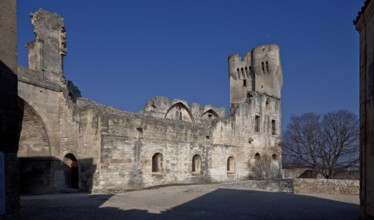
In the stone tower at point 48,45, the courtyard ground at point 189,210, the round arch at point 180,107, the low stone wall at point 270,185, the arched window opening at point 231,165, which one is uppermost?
the stone tower at point 48,45

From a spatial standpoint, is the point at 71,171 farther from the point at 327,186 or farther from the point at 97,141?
the point at 327,186

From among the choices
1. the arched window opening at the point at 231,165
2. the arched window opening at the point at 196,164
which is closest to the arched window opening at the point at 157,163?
the arched window opening at the point at 196,164

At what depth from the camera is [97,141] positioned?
1436cm

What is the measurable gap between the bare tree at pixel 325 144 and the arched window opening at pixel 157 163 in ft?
51.1

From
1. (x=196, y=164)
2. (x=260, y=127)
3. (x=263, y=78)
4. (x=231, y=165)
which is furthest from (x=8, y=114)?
(x=263, y=78)

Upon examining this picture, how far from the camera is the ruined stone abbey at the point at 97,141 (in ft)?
48.1

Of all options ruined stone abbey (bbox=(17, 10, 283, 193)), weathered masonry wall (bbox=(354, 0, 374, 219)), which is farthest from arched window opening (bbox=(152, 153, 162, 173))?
weathered masonry wall (bbox=(354, 0, 374, 219))

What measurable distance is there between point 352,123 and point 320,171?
532 centimetres

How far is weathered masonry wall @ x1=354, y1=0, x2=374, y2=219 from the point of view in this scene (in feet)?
20.2

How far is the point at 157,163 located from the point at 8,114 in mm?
10988

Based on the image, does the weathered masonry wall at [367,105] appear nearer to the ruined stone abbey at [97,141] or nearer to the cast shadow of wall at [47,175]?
the ruined stone abbey at [97,141]

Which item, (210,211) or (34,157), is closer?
(210,211)

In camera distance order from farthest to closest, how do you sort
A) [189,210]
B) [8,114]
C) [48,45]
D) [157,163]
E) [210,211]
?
[48,45]
[157,163]
[189,210]
[210,211]
[8,114]

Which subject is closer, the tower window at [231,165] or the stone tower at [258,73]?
the tower window at [231,165]
